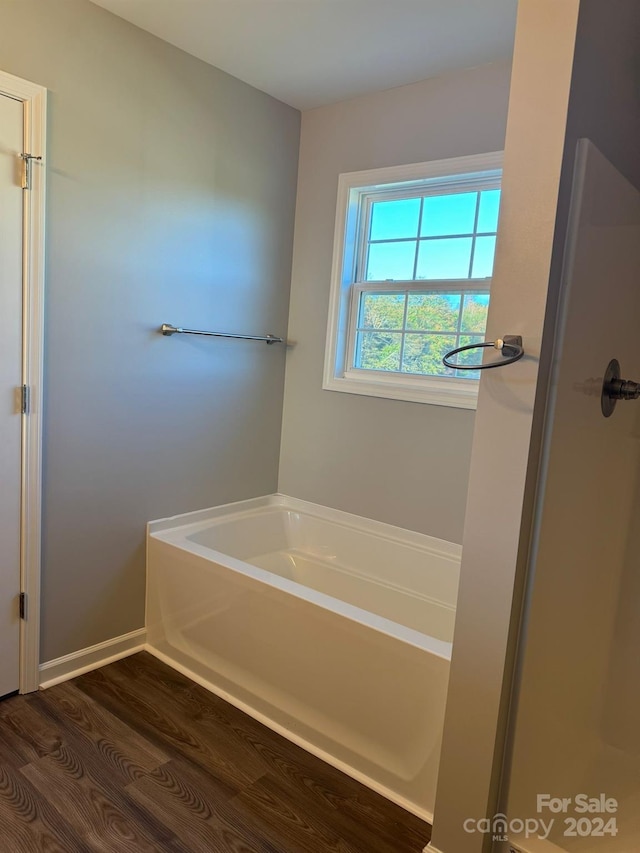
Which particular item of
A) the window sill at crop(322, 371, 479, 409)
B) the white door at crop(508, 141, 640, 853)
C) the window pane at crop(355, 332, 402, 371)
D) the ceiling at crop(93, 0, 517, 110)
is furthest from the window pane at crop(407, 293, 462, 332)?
the white door at crop(508, 141, 640, 853)

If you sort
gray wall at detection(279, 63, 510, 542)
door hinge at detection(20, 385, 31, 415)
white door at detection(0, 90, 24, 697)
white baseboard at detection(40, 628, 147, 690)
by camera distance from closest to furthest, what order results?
white door at detection(0, 90, 24, 697), door hinge at detection(20, 385, 31, 415), white baseboard at detection(40, 628, 147, 690), gray wall at detection(279, 63, 510, 542)

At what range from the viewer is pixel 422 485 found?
8.66 feet

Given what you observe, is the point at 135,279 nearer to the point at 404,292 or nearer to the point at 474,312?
the point at 404,292

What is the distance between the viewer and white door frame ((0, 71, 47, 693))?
6.40ft

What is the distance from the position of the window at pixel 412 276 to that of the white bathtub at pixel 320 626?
729 millimetres

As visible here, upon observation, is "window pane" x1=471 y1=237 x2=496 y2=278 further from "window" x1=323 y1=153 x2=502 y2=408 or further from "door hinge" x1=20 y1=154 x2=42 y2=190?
"door hinge" x1=20 y1=154 x2=42 y2=190

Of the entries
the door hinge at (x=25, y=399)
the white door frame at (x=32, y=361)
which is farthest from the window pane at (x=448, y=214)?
the door hinge at (x=25, y=399)

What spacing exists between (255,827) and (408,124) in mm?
2681

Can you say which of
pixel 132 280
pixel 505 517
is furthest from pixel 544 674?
pixel 132 280

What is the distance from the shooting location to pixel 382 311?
2.83 metres

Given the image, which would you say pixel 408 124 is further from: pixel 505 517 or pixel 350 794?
pixel 350 794

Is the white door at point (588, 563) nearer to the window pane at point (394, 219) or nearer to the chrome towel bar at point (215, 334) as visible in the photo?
the window pane at point (394, 219)

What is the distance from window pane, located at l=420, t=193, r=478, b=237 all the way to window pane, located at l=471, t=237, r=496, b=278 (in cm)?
8

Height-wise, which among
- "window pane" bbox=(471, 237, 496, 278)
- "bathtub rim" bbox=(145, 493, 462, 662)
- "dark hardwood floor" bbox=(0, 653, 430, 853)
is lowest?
"dark hardwood floor" bbox=(0, 653, 430, 853)
